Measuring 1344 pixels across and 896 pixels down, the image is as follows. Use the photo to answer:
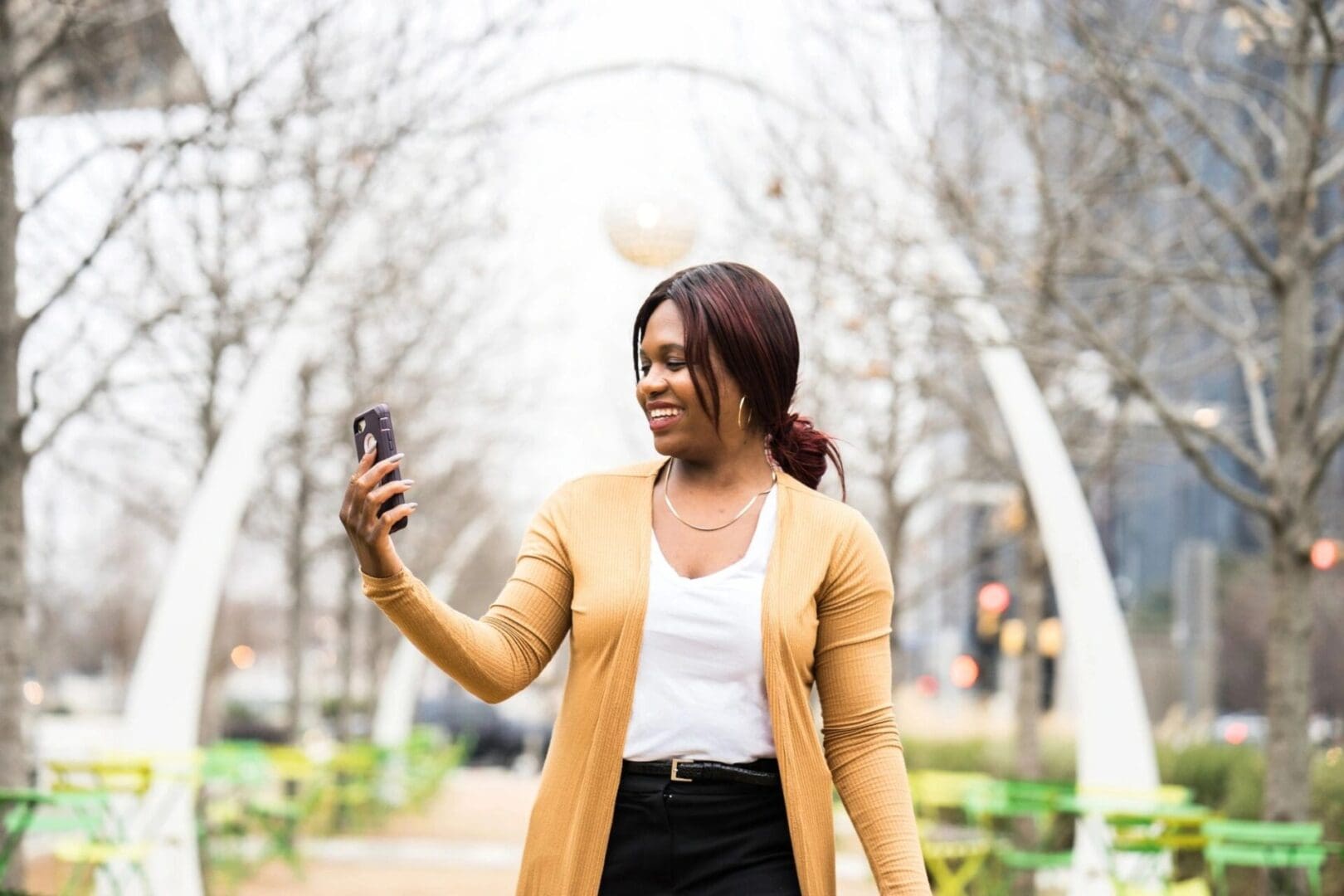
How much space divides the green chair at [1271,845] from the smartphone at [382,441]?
635 cm

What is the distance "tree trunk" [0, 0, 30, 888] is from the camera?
27.5ft

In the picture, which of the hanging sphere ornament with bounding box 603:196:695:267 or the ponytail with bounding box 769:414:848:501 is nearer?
the ponytail with bounding box 769:414:848:501

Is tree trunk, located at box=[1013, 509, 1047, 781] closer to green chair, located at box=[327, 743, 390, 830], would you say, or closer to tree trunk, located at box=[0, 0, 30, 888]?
green chair, located at box=[327, 743, 390, 830]

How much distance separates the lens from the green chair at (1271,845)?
8.04 m

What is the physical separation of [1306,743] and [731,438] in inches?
269

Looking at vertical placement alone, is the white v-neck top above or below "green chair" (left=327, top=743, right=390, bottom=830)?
above

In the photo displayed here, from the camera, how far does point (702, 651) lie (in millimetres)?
2732

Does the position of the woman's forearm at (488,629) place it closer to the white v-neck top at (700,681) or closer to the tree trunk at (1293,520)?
the white v-neck top at (700,681)

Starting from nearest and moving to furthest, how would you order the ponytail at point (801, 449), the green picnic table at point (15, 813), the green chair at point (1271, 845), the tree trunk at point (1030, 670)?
the ponytail at point (801, 449), the green picnic table at point (15, 813), the green chair at point (1271, 845), the tree trunk at point (1030, 670)

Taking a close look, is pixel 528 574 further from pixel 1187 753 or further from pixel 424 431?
pixel 424 431

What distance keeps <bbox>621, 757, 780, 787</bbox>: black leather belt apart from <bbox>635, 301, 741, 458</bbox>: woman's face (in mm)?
509

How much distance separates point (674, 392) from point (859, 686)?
0.57 metres

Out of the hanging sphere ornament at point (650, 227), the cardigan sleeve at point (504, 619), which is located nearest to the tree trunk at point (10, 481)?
the hanging sphere ornament at point (650, 227)

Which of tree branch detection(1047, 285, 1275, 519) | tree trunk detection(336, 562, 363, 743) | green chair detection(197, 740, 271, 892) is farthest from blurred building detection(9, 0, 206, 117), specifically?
tree trunk detection(336, 562, 363, 743)
